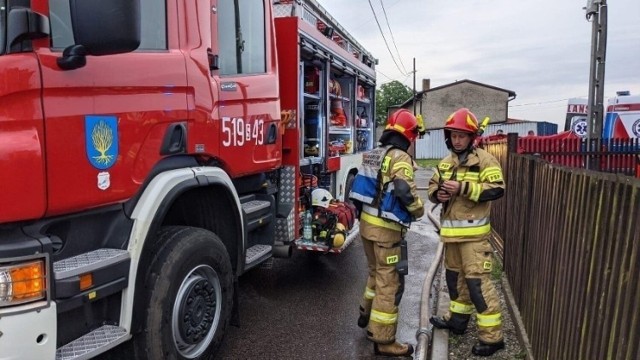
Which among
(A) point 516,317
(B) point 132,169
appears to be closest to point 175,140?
(B) point 132,169

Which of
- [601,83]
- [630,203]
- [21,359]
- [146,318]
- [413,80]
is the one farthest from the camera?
[413,80]

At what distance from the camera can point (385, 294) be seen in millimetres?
3844

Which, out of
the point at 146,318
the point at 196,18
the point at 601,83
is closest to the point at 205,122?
the point at 196,18

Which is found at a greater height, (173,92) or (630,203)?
(173,92)

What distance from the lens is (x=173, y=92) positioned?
3072 mm

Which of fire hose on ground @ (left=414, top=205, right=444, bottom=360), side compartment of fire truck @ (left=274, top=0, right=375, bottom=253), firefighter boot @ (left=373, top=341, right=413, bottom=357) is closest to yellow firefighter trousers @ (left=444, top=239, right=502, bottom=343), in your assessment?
fire hose on ground @ (left=414, top=205, right=444, bottom=360)

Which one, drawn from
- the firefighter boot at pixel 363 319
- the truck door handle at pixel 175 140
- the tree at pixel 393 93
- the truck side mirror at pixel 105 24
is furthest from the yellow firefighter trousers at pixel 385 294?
the tree at pixel 393 93

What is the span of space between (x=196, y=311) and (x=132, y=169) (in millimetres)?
998

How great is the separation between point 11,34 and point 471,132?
113 inches

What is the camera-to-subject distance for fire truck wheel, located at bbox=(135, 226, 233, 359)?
2857 mm

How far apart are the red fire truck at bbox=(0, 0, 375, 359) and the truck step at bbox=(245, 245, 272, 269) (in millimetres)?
17

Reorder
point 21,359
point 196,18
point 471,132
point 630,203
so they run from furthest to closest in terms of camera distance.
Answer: point 471,132 < point 196,18 < point 21,359 < point 630,203

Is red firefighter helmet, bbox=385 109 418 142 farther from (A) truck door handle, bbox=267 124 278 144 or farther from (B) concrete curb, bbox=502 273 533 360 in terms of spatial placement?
(B) concrete curb, bbox=502 273 533 360

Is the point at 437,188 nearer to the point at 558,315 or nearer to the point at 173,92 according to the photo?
the point at 558,315
